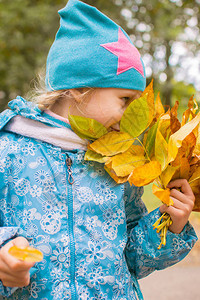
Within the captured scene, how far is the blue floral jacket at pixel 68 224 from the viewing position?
1.46m

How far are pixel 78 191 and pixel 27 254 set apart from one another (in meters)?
0.43

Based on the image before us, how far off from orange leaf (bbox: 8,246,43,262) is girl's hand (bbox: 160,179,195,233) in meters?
0.64

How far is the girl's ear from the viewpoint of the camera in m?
1.68

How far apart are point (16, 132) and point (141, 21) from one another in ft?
26.0

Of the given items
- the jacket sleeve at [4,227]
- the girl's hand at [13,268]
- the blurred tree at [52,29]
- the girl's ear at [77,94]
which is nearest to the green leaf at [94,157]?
the girl's ear at [77,94]

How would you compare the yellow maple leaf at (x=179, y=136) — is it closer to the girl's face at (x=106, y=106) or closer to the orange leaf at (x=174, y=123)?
the orange leaf at (x=174, y=123)

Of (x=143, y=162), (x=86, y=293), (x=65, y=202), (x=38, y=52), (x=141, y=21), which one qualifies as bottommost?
(x=38, y=52)

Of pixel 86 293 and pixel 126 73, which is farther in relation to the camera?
pixel 126 73

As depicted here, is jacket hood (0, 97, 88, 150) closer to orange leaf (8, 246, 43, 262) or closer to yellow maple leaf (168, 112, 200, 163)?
yellow maple leaf (168, 112, 200, 163)

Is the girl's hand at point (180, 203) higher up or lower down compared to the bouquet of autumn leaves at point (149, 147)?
lower down

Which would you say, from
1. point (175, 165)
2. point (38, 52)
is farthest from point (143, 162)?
point (38, 52)

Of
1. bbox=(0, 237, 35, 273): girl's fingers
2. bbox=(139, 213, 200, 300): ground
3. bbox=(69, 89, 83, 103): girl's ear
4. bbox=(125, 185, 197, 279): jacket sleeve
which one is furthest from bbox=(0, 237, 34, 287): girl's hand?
bbox=(139, 213, 200, 300): ground

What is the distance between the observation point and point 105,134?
1639mm

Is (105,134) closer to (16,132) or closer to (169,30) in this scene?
(16,132)
